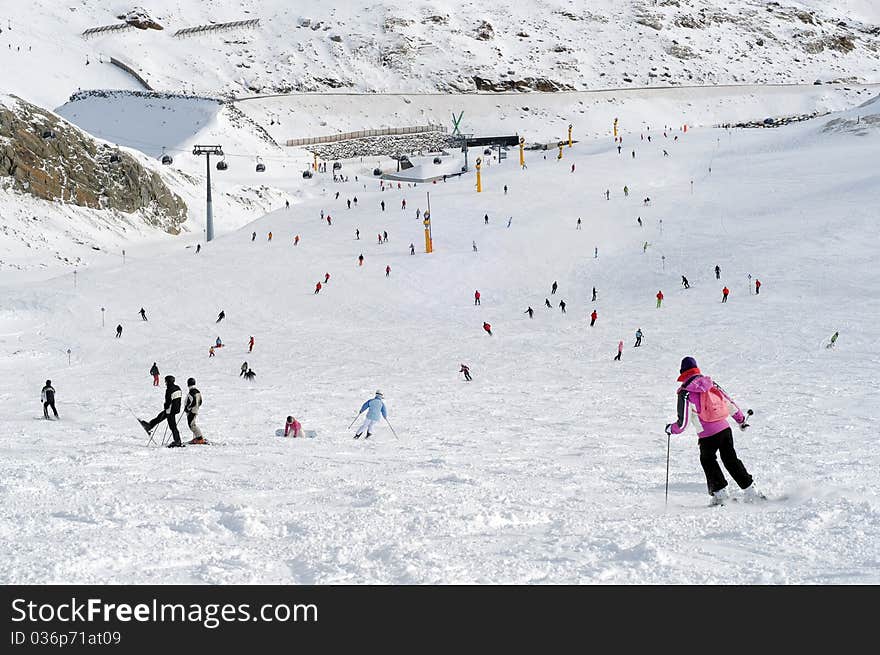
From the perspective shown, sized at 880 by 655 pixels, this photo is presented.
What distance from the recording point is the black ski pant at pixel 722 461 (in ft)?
26.9

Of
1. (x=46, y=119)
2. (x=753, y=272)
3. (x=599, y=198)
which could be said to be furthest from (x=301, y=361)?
(x=46, y=119)

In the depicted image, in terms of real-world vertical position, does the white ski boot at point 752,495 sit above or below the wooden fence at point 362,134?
below

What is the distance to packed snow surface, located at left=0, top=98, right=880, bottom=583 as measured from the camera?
6.71 m

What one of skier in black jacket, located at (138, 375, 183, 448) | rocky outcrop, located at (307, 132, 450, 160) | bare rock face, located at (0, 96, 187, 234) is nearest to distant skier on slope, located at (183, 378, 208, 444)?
skier in black jacket, located at (138, 375, 183, 448)

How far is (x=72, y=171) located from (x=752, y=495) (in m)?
59.0

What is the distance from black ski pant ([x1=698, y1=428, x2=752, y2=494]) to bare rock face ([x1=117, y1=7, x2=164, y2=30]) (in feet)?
410

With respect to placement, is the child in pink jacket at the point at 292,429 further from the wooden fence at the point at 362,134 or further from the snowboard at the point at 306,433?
the wooden fence at the point at 362,134

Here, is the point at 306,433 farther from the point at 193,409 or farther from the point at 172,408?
the point at 172,408

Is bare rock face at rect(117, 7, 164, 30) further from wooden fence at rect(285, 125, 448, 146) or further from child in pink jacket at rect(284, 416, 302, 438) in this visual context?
child in pink jacket at rect(284, 416, 302, 438)

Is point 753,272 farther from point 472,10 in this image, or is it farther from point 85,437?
point 472,10

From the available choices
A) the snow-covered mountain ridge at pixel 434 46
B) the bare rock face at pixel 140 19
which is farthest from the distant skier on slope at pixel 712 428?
the bare rock face at pixel 140 19

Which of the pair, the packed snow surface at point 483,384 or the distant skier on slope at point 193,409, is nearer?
the packed snow surface at point 483,384

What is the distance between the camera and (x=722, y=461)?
831cm

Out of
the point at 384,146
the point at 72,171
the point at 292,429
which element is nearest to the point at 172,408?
the point at 292,429
